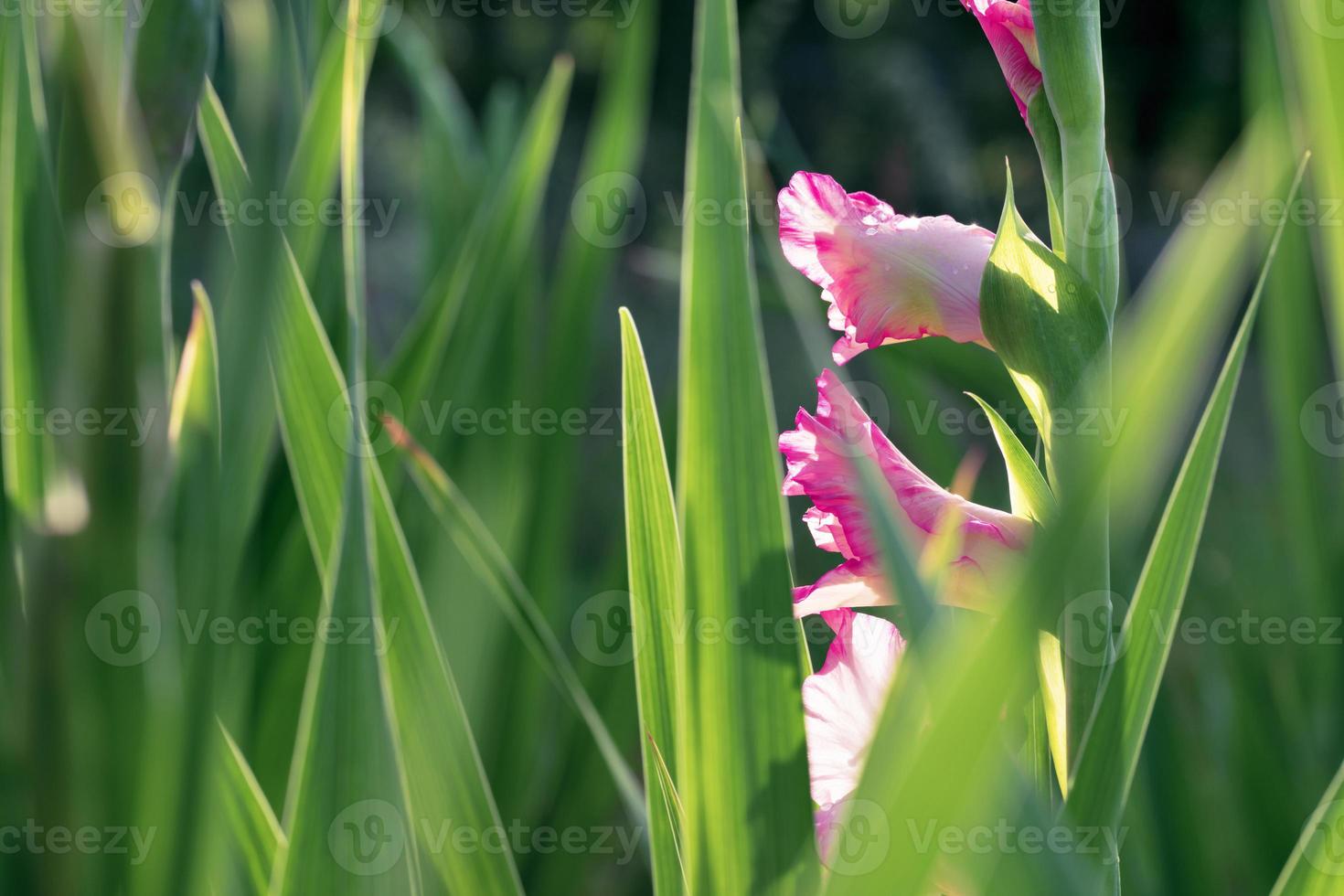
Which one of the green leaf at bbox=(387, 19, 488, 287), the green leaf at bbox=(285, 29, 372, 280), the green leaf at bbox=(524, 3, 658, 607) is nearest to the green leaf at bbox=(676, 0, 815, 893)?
the green leaf at bbox=(285, 29, 372, 280)

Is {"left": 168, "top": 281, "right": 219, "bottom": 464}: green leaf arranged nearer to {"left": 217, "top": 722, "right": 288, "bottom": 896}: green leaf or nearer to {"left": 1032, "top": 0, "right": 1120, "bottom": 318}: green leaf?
{"left": 217, "top": 722, "right": 288, "bottom": 896}: green leaf

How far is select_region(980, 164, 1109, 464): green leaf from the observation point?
0.29 m

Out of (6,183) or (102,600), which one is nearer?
(102,600)

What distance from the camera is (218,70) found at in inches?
22.8

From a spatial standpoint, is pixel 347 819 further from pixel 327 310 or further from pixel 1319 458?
pixel 1319 458

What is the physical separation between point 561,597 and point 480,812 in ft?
1.53

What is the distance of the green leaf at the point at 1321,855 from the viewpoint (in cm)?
30

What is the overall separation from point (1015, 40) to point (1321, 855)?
0.24m

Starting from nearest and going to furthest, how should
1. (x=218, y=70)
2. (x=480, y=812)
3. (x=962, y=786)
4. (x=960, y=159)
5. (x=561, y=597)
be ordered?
1. (x=962, y=786)
2. (x=480, y=812)
3. (x=218, y=70)
4. (x=561, y=597)
5. (x=960, y=159)

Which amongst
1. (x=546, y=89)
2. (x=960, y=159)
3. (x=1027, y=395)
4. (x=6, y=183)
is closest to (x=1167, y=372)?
(x=1027, y=395)

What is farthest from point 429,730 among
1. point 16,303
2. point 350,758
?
point 16,303

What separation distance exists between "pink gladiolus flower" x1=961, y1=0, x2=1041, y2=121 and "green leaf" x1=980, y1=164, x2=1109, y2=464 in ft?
0.16

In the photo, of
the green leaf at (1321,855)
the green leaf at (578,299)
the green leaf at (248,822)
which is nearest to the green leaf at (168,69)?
the green leaf at (248,822)

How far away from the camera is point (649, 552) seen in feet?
1.31
